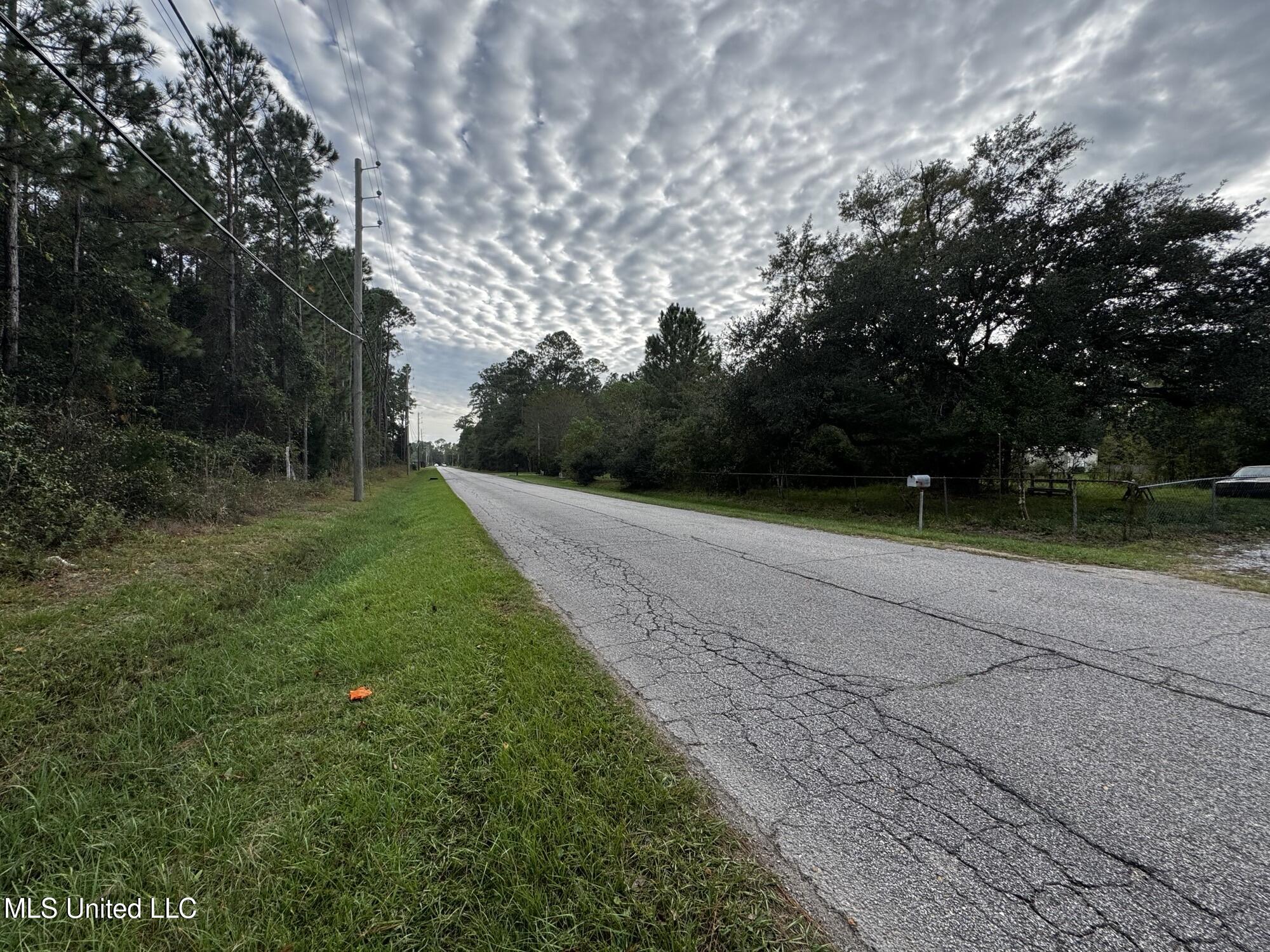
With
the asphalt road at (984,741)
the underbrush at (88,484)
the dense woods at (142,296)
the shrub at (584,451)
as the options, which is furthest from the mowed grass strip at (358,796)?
the shrub at (584,451)

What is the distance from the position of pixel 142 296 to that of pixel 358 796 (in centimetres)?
1541

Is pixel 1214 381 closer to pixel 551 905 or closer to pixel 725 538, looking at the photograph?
pixel 725 538

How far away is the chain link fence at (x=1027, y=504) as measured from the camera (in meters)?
9.57

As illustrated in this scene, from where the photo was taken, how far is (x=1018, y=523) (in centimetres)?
1090

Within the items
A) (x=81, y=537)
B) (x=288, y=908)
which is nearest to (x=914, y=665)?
(x=288, y=908)

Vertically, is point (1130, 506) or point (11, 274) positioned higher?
point (11, 274)

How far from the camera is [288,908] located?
1452 mm

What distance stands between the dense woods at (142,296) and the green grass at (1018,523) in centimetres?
1269

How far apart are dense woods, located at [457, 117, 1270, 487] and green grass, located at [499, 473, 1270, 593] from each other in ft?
5.05

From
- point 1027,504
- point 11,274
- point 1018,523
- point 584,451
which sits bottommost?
point 1018,523

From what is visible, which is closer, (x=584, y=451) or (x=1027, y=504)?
(x=1027, y=504)

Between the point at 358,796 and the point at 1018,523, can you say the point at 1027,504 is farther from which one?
the point at 358,796

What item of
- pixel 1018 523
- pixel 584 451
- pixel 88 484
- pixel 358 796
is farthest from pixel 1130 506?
pixel 584 451

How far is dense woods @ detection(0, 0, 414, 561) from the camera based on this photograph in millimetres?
6965
